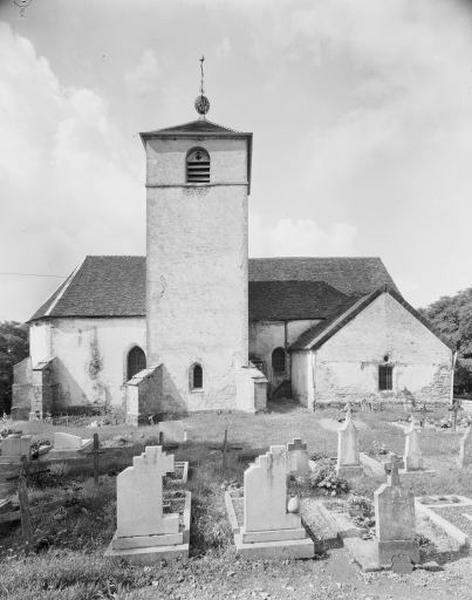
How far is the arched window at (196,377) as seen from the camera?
18531 mm

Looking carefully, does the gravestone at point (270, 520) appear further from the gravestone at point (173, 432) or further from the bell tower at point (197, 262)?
the bell tower at point (197, 262)

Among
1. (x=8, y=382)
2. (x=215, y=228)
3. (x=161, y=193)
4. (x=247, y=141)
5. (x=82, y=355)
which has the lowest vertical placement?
(x=8, y=382)

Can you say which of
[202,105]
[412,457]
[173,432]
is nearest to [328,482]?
[412,457]

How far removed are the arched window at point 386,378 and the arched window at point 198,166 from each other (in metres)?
12.3

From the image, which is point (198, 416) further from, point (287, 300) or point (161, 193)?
point (161, 193)

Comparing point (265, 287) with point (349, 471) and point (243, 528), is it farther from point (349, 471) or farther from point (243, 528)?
point (243, 528)

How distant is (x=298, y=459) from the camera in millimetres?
9430

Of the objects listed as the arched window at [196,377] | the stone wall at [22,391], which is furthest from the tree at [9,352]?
the arched window at [196,377]

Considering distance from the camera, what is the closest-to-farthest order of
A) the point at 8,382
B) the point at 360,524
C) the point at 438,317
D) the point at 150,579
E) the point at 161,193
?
the point at 150,579 < the point at 360,524 < the point at 161,193 < the point at 8,382 < the point at 438,317

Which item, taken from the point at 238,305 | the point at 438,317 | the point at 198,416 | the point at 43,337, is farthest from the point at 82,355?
the point at 438,317

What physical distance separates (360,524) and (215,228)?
14.7 metres

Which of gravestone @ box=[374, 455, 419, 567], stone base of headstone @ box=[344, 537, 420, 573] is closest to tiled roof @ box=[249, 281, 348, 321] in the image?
gravestone @ box=[374, 455, 419, 567]

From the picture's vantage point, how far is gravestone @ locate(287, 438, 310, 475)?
30.7ft

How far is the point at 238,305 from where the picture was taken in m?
18.7
